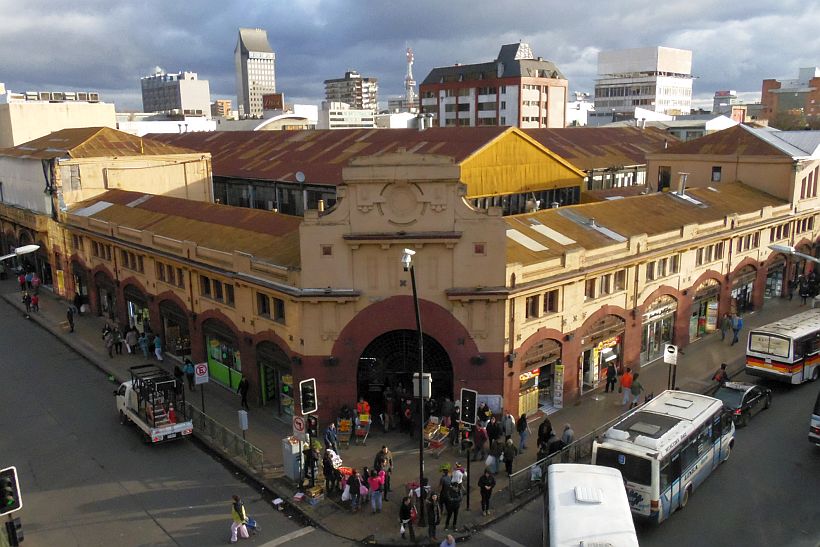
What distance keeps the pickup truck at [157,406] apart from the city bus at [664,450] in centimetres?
1556

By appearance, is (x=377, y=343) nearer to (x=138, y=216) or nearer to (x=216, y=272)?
(x=216, y=272)

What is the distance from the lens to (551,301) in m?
28.1

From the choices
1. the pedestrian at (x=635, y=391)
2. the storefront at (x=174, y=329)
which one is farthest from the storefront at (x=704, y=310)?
the storefront at (x=174, y=329)

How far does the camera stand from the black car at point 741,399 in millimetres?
26828

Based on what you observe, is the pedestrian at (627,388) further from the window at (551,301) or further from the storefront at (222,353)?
the storefront at (222,353)

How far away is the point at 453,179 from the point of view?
2492 cm

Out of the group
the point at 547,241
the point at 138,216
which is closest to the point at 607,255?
the point at 547,241

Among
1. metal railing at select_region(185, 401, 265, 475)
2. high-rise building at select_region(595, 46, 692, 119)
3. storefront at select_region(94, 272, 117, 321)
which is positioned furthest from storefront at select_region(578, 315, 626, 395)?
high-rise building at select_region(595, 46, 692, 119)

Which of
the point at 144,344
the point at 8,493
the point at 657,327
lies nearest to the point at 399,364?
the point at 8,493

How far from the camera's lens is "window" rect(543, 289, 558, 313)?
1096 inches

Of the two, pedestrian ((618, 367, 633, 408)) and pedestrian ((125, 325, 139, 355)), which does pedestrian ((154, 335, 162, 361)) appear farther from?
pedestrian ((618, 367, 633, 408))

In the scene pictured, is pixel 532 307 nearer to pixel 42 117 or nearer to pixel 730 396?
pixel 730 396

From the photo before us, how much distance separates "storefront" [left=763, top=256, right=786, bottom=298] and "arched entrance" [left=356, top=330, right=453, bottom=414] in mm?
30311

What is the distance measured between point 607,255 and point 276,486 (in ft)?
57.7
